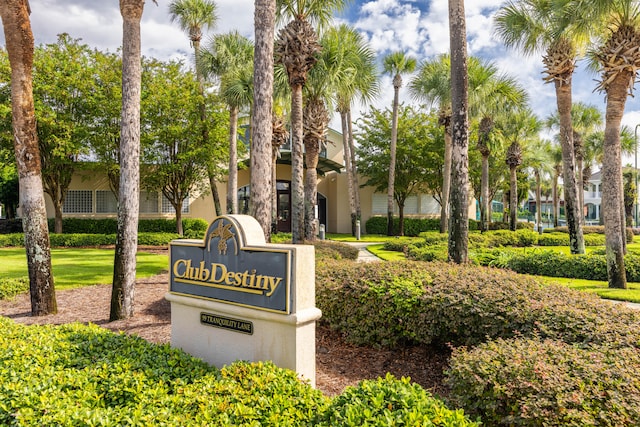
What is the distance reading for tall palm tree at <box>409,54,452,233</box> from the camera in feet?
71.2

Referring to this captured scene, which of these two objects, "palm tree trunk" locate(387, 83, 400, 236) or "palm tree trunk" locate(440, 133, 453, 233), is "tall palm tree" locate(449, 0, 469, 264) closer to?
"palm tree trunk" locate(440, 133, 453, 233)

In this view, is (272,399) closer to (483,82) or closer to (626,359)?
(626,359)

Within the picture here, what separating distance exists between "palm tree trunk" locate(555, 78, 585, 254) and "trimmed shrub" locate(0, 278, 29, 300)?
1644 centimetres

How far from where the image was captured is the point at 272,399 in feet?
10.4

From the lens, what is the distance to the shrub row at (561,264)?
1224 centimetres

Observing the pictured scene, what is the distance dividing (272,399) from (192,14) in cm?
2281

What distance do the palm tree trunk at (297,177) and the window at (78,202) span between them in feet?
53.1

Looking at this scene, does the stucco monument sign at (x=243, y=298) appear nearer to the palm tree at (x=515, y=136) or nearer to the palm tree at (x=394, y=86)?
the palm tree at (x=394, y=86)

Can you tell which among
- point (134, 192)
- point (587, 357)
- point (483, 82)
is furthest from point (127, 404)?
point (483, 82)

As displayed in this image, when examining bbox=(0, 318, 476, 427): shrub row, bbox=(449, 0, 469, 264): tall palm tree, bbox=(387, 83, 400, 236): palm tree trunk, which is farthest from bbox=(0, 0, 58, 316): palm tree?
bbox=(387, 83, 400, 236): palm tree trunk

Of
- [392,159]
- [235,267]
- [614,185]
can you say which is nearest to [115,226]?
[392,159]

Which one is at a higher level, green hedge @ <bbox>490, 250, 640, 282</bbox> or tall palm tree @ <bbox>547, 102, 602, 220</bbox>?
tall palm tree @ <bbox>547, 102, 602, 220</bbox>

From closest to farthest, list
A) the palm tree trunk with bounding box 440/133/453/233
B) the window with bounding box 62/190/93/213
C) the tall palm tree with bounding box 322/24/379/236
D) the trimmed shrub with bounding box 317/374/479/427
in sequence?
the trimmed shrub with bounding box 317/374/479/427, the tall palm tree with bounding box 322/24/379/236, the palm tree trunk with bounding box 440/133/453/233, the window with bounding box 62/190/93/213

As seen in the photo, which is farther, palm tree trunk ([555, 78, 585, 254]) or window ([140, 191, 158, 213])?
window ([140, 191, 158, 213])
